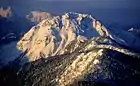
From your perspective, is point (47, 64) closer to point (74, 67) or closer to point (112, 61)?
point (74, 67)

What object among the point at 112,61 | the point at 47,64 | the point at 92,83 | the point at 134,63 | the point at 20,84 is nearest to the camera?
the point at 92,83

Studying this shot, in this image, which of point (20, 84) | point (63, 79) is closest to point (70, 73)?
point (63, 79)

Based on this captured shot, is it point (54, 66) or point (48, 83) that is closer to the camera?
point (48, 83)

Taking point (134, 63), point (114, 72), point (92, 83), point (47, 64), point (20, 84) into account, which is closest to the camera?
point (92, 83)

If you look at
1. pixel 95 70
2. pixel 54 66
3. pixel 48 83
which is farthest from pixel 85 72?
pixel 54 66

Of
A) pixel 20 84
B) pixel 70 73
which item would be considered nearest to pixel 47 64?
pixel 20 84

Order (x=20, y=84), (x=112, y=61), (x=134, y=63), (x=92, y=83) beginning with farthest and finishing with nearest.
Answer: (x=20, y=84)
(x=134, y=63)
(x=112, y=61)
(x=92, y=83)

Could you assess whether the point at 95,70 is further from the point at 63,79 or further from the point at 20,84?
the point at 20,84

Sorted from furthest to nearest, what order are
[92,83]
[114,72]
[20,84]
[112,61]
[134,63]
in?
[20,84], [134,63], [112,61], [114,72], [92,83]

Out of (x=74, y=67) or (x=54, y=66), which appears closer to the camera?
(x=74, y=67)
